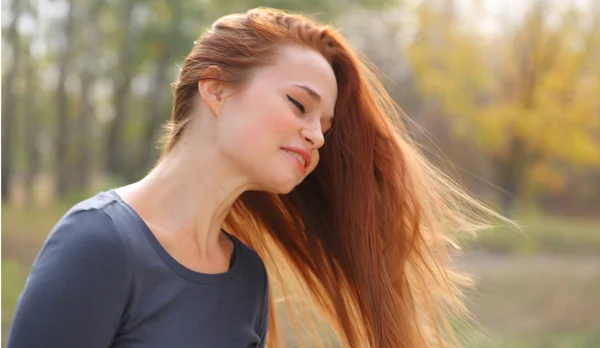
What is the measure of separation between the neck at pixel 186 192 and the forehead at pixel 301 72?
0.15 metres

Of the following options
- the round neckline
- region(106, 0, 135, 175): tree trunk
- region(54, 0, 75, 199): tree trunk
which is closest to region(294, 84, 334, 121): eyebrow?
the round neckline

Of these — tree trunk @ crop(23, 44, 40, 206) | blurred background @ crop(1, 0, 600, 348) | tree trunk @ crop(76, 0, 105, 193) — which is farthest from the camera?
tree trunk @ crop(76, 0, 105, 193)

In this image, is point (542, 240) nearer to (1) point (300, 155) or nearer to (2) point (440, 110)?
(2) point (440, 110)

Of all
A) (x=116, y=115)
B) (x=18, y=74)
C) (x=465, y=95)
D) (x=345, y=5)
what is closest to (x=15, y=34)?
(x=18, y=74)

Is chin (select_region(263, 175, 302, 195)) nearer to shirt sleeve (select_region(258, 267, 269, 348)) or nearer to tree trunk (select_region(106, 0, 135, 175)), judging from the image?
shirt sleeve (select_region(258, 267, 269, 348))

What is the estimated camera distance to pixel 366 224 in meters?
1.40

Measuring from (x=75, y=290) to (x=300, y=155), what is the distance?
40 centimetres

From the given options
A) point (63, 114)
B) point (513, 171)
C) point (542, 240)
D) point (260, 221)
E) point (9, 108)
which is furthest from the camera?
point (513, 171)

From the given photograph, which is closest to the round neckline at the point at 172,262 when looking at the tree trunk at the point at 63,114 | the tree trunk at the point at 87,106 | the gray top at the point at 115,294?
the gray top at the point at 115,294

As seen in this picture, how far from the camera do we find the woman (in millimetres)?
1045

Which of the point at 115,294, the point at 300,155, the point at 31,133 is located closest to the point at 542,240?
the point at 31,133

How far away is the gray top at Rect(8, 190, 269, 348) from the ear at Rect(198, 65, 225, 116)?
202 mm

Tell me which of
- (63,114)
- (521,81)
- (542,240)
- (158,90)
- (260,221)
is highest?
(260,221)

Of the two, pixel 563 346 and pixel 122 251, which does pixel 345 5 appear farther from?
pixel 122 251
